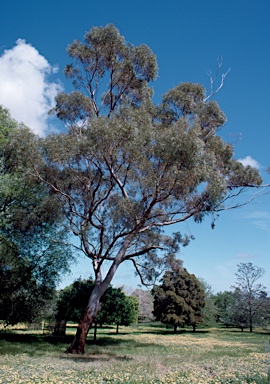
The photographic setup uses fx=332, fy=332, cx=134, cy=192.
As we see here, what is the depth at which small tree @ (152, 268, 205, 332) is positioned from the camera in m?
39.5

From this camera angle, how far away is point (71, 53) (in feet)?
66.5

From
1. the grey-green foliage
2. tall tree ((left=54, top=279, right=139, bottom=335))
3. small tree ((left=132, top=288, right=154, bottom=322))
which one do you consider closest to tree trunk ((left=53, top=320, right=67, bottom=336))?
tall tree ((left=54, top=279, right=139, bottom=335))

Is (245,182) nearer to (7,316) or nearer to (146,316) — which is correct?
(7,316)

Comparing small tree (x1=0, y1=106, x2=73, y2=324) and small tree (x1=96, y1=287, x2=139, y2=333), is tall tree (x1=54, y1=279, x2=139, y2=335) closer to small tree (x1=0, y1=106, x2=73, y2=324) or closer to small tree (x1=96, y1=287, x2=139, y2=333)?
small tree (x1=96, y1=287, x2=139, y2=333)

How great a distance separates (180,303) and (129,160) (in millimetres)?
28860

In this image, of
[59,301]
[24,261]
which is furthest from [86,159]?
[59,301]

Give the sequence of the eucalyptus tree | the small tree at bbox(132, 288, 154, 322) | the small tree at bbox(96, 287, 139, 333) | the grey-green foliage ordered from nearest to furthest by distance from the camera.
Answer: the eucalyptus tree
the grey-green foliage
the small tree at bbox(96, 287, 139, 333)
the small tree at bbox(132, 288, 154, 322)

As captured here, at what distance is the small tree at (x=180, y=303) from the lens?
1556 inches

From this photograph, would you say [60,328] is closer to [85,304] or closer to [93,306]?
[85,304]

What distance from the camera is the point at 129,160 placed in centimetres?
1605

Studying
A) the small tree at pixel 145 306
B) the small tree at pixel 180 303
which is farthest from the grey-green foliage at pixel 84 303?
the small tree at pixel 145 306

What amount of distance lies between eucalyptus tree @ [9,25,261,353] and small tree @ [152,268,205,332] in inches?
819

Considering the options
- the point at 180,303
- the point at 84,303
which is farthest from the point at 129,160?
the point at 180,303

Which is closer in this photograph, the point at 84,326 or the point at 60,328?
the point at 84,326
